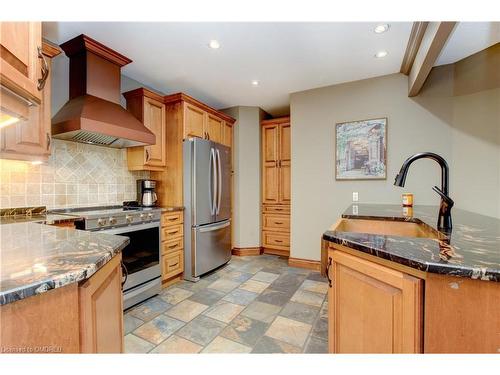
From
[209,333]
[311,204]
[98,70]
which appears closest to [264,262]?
[311,204]

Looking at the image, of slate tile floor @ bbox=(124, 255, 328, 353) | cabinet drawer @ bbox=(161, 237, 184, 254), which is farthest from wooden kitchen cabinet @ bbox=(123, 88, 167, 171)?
slate tile floor @ bbox=(124, 255, 328, 353)

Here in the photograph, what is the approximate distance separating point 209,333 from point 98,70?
250 centimetres

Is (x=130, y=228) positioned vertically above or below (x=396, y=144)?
below

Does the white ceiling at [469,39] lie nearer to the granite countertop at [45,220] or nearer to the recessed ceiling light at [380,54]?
the recessed ceiling light at [380,54]

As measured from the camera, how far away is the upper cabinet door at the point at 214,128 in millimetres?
3260

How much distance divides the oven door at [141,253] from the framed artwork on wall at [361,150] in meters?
2.32

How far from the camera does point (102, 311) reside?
79 centimetres

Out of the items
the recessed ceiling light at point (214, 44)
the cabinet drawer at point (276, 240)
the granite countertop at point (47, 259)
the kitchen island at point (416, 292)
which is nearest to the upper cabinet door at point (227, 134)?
the recessed ceiling light at point (214, 44)

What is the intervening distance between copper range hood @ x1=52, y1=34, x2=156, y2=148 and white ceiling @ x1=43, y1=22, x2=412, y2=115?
0.35 feet

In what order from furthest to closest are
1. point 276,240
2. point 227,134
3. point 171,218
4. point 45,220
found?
point 276,240
point 227,134
point 171,218
point 45,220

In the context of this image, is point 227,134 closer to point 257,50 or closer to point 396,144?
point 257,50

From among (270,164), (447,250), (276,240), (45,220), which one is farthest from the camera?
(270,164)

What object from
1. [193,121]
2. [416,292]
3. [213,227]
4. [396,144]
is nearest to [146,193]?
[213,227]

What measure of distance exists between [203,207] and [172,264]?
0.74 m
